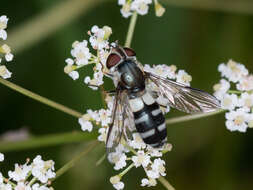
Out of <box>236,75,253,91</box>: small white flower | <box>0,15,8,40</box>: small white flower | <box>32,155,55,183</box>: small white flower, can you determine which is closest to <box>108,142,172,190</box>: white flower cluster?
<box>32,155,55,183</box>: small white flower

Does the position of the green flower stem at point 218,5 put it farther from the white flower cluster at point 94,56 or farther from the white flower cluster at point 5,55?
the white flower cluster at point 5,55

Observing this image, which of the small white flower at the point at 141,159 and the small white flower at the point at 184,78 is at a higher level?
the small white flower at the point at 184,78

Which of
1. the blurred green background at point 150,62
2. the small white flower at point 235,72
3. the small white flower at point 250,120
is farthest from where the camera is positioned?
the blurred green background at point 150,62

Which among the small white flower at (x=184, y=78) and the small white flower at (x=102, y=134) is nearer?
the small white flower at (x=102, y=134)

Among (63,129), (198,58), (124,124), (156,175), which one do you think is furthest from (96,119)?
(198,58)

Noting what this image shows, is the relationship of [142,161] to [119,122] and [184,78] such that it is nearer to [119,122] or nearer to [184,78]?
[119,122]

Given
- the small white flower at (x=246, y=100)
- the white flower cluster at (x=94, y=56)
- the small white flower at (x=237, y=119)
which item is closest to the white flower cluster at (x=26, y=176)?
the white flower cluster at (x=94, y=56)
